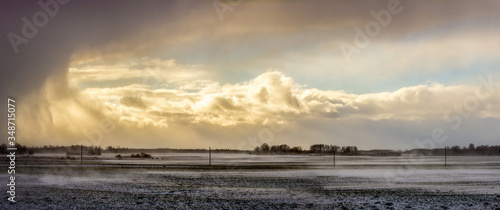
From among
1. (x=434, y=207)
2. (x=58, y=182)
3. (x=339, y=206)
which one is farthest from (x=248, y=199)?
(x=58, y=182)

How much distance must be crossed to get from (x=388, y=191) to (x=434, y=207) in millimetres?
7897

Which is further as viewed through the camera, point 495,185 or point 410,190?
point 495,185

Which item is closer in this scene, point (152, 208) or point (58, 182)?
point (152, 208)

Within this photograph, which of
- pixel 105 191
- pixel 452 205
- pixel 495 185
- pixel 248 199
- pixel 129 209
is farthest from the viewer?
pixel 495 185

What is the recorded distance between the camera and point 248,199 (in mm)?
29766

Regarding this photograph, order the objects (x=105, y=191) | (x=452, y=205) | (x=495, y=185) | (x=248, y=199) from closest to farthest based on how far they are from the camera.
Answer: (x=452, y=205)
(x=248, y=199)
(x=105, y=191)
(x=495, y=185)

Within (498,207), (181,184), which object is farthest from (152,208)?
(498,207)

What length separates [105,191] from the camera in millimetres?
33844

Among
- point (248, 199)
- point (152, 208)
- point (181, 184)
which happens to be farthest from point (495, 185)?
point (152, 208)

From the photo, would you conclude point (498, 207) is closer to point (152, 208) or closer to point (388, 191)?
point (388, 191)

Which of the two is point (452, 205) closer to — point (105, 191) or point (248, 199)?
point (248, 199)

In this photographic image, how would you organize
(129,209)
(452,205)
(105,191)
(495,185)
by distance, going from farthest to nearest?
(495,185)
(105,191)
(452,205)
(129,209)

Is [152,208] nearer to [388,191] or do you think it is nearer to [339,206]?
[339,206]

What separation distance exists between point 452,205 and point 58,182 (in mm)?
30267
